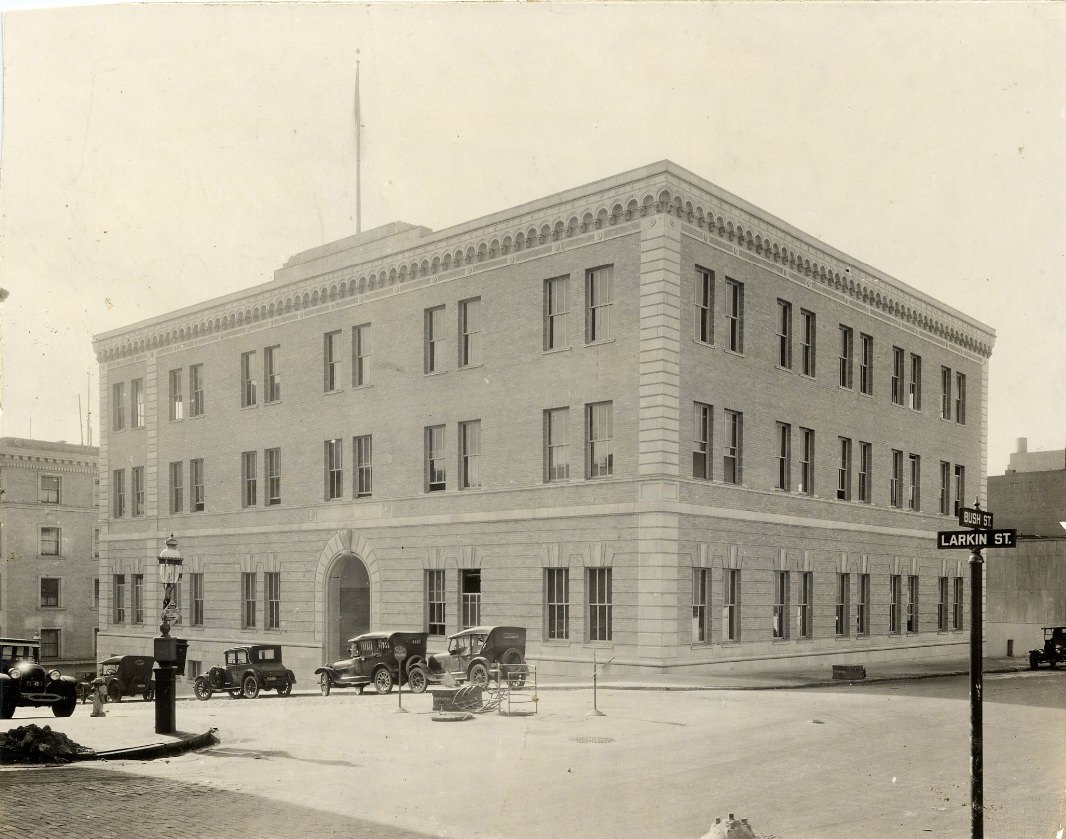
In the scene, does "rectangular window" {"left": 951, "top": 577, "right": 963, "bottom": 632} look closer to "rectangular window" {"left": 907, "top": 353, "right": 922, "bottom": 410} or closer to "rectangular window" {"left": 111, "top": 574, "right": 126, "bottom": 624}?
"rectangular window" {"left": 907, "top": 353, "right": 922, "bottom": 410}

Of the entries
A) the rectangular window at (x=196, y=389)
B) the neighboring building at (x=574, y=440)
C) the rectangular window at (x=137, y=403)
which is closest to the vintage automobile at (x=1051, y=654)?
the neighboring building at (x=574, y=440)

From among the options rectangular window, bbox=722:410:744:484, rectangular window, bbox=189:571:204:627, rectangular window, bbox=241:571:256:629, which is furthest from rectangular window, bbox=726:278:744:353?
rectangular window, bbox=189:571:204:627

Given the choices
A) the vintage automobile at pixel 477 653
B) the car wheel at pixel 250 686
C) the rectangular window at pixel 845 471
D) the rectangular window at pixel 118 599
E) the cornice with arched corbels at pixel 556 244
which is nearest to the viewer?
the vintage automobile at pixel 477 653

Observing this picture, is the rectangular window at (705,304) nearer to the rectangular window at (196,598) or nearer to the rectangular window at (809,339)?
the rectangular window at (809,339)

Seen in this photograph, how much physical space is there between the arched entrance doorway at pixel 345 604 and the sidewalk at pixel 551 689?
6.47 meters

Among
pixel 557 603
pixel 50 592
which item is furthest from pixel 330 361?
pixel 50 592

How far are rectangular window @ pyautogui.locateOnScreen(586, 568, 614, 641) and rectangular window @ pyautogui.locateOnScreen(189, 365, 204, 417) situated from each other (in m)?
19.7

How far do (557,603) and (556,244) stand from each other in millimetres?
10270

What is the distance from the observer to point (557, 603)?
1184 inches

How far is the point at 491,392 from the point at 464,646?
845cm

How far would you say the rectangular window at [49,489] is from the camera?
197ft

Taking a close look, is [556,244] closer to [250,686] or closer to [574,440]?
[574,440]

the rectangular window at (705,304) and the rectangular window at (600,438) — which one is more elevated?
the rectangular window at (705,304)

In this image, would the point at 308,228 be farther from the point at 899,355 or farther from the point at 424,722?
the point at 899,355
